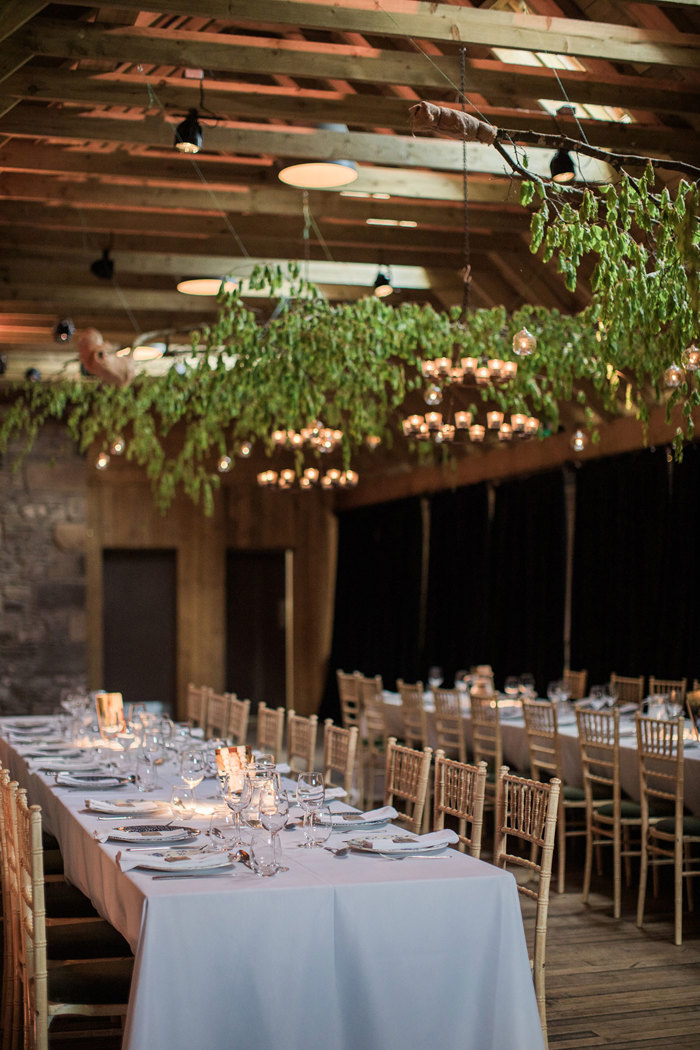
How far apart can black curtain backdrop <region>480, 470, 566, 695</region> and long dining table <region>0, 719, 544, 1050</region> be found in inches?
316

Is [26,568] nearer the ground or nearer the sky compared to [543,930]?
nearer the sky

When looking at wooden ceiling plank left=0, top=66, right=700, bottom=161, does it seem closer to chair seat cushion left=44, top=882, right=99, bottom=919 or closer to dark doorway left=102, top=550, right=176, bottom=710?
chair seat cushion left=44, top=882, right=99, bottom=919

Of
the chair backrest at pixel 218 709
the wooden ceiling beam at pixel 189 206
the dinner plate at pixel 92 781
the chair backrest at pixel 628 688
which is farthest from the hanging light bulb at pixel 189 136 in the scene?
the chair backrest at pixel 628 688

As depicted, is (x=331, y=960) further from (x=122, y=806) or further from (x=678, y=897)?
(x=678, y=897)

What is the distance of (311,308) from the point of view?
824 cm

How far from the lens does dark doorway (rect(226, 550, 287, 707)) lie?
16453 mm

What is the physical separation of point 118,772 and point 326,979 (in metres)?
2.42

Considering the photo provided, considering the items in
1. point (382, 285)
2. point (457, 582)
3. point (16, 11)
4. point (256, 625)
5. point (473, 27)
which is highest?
point (473, 27)

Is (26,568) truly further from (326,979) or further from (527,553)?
(326,979)

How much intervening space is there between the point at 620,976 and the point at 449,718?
131 inches

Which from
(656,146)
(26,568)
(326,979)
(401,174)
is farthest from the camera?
(26,568)

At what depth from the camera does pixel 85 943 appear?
3902 mm

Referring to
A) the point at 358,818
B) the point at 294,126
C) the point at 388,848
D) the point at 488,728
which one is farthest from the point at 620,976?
the point at 294,126

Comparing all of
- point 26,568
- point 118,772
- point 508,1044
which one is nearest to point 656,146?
point 118,772
